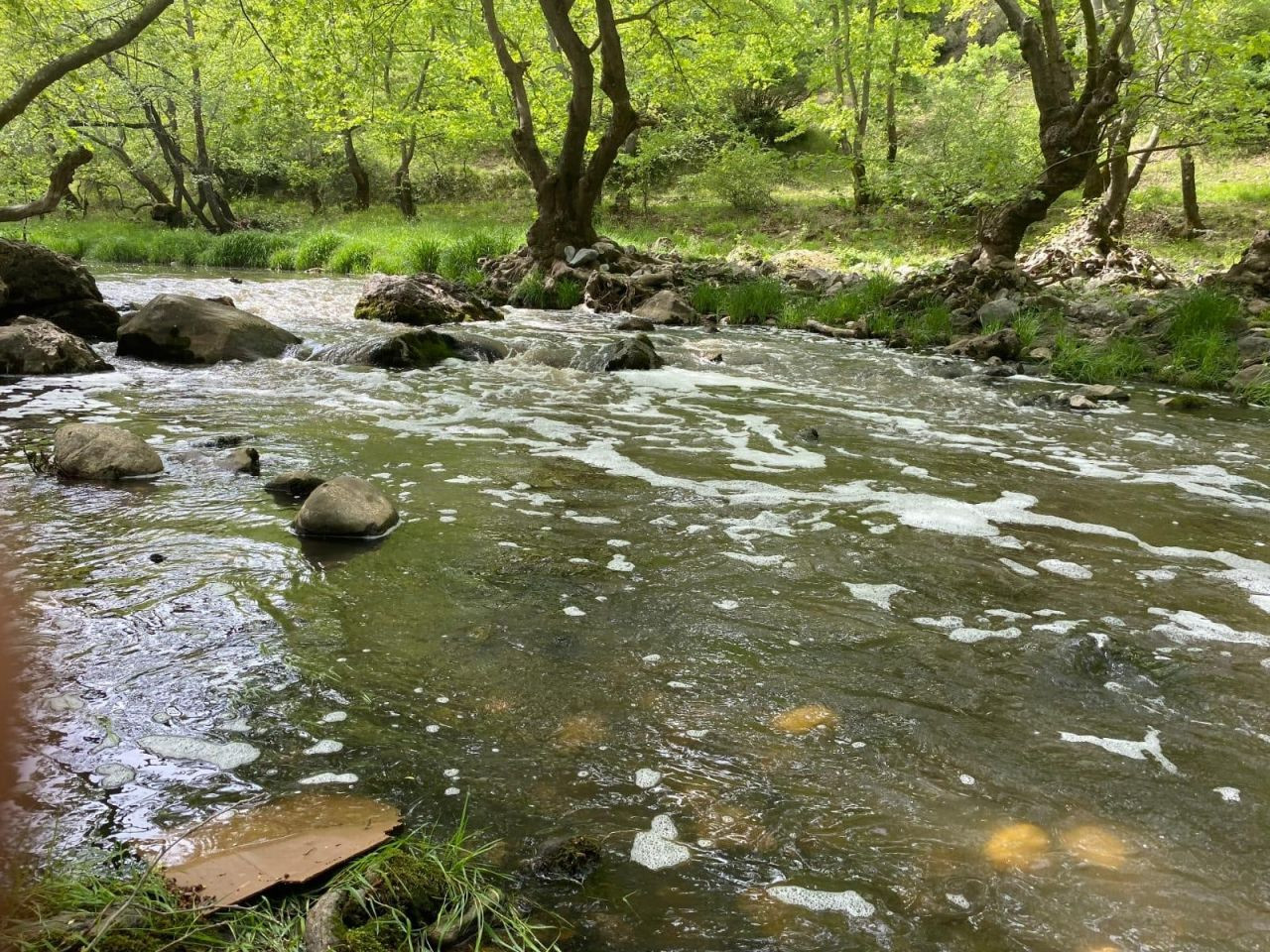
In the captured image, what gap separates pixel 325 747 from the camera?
2.67m

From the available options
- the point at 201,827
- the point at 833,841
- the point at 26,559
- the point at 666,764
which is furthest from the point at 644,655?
the point at 26,559

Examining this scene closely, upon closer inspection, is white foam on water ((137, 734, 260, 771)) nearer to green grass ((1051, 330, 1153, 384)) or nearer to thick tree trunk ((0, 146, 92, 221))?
thick tree trunk ((0, 146, 92, 221))

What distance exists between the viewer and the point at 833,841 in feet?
7.65

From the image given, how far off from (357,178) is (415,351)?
24.9 m

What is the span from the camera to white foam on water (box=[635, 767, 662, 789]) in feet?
8.39

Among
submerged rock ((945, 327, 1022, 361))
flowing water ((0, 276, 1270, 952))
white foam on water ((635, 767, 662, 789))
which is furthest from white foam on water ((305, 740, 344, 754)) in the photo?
submerged rock ((945, 327, 1022, 361))

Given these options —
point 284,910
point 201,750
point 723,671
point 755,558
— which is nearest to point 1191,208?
point 755,558

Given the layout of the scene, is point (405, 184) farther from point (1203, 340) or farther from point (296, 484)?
point (296, 484)

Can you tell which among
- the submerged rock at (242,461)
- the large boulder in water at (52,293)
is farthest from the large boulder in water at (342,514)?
the large boulder in water at (52,293)

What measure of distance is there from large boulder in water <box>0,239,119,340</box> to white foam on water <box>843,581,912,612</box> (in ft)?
35.4

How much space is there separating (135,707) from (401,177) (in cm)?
2979

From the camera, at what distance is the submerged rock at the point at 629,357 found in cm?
1013

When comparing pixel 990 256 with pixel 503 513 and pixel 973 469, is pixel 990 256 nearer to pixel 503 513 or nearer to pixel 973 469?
pixel 973 469

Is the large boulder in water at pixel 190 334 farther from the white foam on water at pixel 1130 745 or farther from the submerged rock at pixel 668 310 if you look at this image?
the white foam on water at pixel 1130 745
